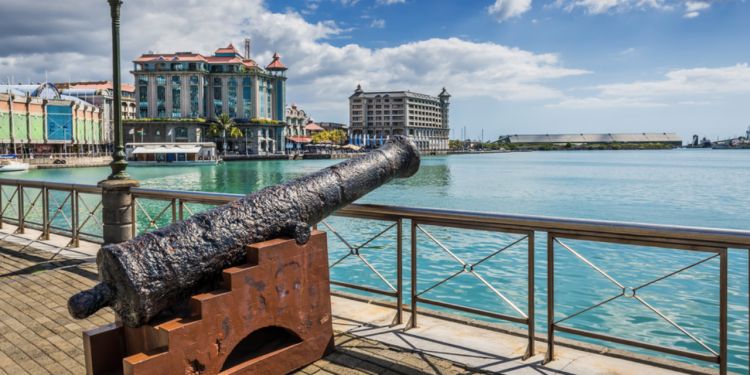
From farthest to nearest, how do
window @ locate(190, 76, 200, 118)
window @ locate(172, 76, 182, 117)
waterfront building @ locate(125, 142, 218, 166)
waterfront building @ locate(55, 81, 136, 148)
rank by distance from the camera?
waterfront building @ locate(55, 81, 136, 148)
window @ locate(190, 76, 200, 118)
window @ locate(172, 76, 182, 117)
waterfront building @ locate(125, 142, 218, 166)

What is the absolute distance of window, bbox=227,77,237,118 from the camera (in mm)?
99312

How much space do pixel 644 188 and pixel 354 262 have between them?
3324cm

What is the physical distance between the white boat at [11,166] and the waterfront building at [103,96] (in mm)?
27179

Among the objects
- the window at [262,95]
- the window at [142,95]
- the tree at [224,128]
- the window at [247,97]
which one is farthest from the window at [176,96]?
the window at [262,95]

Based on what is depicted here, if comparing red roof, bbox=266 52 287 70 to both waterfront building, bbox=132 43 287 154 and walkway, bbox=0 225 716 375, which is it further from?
walkway, bbox=0 225 716 375

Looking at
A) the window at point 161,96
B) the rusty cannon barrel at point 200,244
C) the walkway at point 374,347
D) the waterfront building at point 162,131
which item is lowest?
the walkway at point 374,347

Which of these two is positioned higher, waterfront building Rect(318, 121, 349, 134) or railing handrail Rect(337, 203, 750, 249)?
waterfront building Rect(318, 121, 349, 134)

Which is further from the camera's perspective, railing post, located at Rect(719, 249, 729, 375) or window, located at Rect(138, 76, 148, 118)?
window, located at Rect(138, 76, 148, 118)

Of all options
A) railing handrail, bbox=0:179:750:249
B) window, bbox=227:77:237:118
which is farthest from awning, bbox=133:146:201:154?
railing handrail, bbox=0:179:750:249

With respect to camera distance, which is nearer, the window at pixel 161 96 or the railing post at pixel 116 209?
the railing post at pixel 116 209

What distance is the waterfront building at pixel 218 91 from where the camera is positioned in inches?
3775

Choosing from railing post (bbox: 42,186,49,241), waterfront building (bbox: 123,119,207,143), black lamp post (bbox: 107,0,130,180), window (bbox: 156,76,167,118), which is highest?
window (bbox: 156,76,167,118)

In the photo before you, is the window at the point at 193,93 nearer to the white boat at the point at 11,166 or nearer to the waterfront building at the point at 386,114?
the white boat at the point at 11,166

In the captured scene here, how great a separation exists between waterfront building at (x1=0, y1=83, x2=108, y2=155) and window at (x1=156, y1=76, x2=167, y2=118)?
1056 cm
